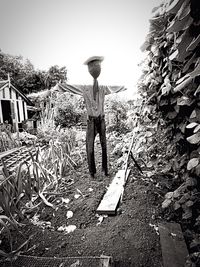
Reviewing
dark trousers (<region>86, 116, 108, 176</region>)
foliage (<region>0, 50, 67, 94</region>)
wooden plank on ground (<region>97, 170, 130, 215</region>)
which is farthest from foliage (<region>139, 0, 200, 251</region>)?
foliage (<region>0, 50, 67, 94</region>)

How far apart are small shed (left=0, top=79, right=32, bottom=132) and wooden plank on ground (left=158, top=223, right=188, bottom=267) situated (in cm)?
1223

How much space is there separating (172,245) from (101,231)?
0.76 m

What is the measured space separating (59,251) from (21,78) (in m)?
28.0

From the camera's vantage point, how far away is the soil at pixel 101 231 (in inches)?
69.7

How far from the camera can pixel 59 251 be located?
6.15 feet

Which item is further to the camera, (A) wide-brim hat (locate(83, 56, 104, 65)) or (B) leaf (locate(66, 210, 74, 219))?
(A) wide-brim hat (locate(83, 56, 104, 65))

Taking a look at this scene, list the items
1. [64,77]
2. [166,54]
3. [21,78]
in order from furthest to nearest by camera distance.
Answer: [64,77], [21,78], [166,54]

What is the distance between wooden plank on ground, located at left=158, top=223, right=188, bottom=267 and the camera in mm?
1548

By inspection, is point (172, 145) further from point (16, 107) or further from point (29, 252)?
point (16, 107)

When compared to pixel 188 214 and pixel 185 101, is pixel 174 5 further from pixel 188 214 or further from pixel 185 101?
pixel 188 214

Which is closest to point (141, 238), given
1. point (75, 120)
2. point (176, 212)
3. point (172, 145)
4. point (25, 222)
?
point (176, 212)

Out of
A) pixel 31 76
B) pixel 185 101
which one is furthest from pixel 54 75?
pixel 185 101

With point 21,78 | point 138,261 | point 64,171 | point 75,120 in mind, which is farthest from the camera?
point 21,78

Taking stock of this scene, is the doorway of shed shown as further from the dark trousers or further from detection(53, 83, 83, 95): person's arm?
the dark trousers
